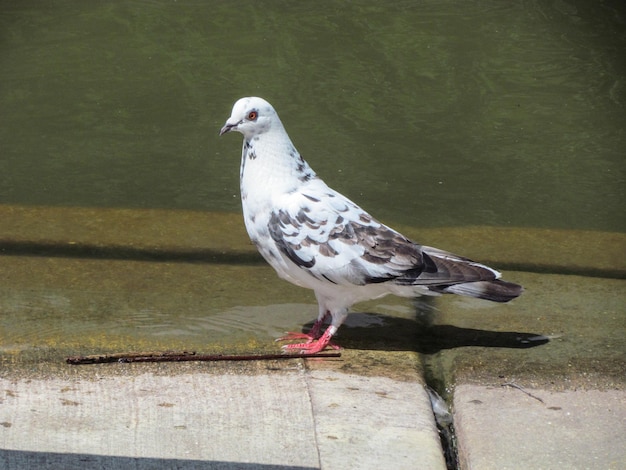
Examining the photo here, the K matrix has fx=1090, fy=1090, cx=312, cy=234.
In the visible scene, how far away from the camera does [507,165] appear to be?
7.14 meters

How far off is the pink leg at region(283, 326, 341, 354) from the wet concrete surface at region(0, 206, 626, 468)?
0.25 ft

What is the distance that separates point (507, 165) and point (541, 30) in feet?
9.83

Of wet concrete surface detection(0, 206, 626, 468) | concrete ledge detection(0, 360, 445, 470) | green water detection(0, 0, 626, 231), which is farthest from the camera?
green water detection(0, 0, 626, 231)

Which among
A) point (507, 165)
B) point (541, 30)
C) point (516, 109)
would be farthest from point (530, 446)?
point (541, 30)

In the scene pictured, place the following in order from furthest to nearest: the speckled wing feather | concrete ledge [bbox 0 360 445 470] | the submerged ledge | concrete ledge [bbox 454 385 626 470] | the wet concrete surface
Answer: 1. the submerged ledge
2. the speckled wing feather
3. the wet concrete surface
4. concrete ledge [bbox 454 385 626 470]
5. concrete ledge [bbox 0 360 445 470]

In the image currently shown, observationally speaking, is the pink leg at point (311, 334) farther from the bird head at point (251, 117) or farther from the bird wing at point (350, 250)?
the bird head at point (251, 117)

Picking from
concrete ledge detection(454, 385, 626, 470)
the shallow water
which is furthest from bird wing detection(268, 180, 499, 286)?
concrete ledge detection(454, 385, 626, 470)

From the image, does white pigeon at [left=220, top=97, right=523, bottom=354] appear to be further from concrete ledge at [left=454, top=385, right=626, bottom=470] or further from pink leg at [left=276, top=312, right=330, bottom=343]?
concrete ledge at [left=454, top=385, right=626, bottom=470]

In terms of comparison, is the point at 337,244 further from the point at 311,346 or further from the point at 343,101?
the point at 343,101

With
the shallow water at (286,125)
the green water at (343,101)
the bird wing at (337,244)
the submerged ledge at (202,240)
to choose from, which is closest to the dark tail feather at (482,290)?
the bird wing at (337,244)

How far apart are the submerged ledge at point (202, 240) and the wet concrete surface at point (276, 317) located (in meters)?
0.01

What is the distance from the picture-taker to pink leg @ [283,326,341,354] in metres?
4.50

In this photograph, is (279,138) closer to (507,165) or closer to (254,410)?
(254,410)


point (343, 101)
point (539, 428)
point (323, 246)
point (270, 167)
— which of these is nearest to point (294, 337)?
point (323, 246)
